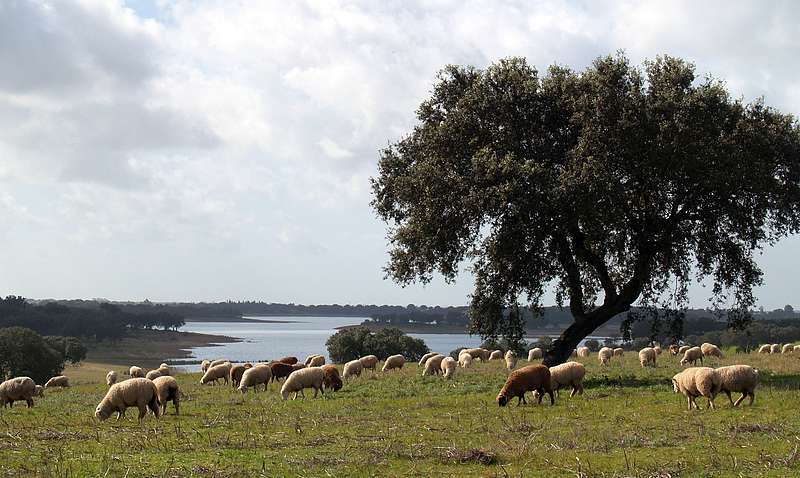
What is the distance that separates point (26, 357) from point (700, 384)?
70.6 meters

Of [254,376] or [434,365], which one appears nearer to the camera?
[254,376]

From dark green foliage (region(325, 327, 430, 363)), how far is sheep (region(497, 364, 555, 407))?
2683 inches

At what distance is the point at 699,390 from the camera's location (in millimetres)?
20188

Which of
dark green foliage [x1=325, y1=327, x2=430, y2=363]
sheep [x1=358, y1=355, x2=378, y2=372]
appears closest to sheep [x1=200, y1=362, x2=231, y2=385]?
sheep [x1=358, y1=355, x2=378, y2=372]

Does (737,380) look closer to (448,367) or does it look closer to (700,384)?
(700,384)

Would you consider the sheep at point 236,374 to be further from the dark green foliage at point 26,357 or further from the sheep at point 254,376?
the dark green foliage at point 26,357

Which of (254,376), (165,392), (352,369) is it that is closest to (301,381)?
(254,376)

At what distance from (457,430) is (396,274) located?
571 inches

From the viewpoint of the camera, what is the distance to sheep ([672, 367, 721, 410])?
65.7ft


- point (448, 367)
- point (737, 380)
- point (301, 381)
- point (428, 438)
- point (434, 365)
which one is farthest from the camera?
point (434, 365)

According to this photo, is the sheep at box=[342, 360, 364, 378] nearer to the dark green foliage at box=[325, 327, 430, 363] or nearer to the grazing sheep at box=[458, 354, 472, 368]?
the grazing sheep at box=[458, 354, 472, 368]

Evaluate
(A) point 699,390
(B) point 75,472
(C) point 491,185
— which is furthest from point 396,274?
(B) point 75,472

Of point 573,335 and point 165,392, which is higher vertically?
point 573,335

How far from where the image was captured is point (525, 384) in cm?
2286
